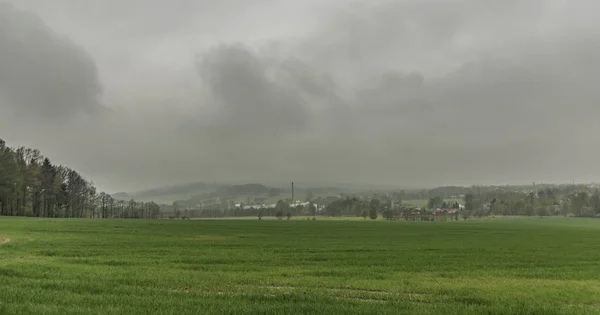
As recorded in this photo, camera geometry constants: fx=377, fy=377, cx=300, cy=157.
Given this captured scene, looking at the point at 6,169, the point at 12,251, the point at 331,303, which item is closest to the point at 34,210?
the point at 6,169

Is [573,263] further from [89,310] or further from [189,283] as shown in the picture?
[89,310]

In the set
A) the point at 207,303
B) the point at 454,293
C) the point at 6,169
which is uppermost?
the point at 6,169

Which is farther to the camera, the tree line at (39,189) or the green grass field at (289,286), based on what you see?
the tree line at (39,189)

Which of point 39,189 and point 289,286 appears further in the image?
point 39,189

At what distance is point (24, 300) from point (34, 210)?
153 m

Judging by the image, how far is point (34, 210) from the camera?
138m

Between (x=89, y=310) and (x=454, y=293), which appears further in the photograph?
(x=454, y=293)

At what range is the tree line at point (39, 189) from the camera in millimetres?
108875

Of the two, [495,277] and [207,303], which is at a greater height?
[207,303]

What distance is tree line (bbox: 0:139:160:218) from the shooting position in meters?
109

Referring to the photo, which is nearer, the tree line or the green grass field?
the green grass field

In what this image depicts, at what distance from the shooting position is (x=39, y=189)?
132750 mm

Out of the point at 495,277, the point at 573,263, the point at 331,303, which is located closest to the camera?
the point at 331,303

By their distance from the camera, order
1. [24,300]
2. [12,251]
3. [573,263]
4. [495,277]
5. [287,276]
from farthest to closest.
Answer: [573,263] < [12,251] < [495,277] < [287,276] < [24,300]
